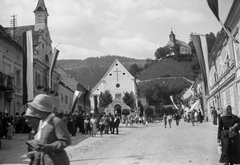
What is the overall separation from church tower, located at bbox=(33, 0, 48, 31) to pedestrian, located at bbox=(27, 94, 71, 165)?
37.5 m

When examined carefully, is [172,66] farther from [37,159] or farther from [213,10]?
[37,159]

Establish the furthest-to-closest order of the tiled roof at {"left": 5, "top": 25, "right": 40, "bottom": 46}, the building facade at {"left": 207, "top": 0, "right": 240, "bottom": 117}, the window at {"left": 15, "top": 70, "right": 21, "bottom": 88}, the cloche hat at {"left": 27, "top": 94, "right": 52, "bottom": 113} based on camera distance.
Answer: the tiled roof at {"left": 5, "top": 25, "right": 40, "bottom": 46}, the window at {"left": 15, "top": 70, "right": 21, "bottom": 88}, the building facade at {"left": 207, "top": 0, "right": 240, "bottom": 117}, the cloche hat at {"left": 27, "top": 94, "right": 52, "bottom": 113}

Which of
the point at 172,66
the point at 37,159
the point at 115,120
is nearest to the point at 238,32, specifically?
the point at 115,120

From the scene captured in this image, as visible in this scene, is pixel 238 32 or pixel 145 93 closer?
pixel 238 32

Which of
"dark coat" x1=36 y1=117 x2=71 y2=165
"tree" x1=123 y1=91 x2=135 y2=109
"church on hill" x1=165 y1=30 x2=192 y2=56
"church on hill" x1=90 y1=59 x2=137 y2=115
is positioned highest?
"church on hill" x1=165 y1=30 x2=192 y2=56

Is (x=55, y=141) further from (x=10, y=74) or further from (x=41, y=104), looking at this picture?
(x=10, y=74)

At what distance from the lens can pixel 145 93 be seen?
113312 mm

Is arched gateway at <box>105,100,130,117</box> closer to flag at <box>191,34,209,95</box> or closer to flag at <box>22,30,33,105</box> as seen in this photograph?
flag at <box>22,30,33,105</box>

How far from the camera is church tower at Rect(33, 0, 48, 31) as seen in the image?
39.8m

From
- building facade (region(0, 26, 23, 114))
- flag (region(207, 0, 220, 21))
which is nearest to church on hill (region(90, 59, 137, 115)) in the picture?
building facade (region(0, 26, 23, 114))

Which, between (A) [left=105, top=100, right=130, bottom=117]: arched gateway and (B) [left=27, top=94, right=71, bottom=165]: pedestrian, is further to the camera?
(A) [left=105, top=100, right=130, bottom=117]: arched gateway

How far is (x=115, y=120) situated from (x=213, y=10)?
14.6 meters

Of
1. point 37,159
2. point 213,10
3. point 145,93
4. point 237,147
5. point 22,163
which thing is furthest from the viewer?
point 145,93

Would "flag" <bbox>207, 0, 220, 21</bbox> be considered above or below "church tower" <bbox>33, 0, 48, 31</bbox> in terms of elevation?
below
